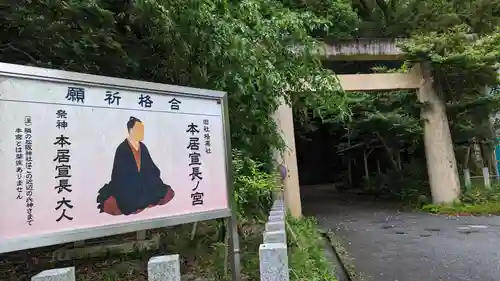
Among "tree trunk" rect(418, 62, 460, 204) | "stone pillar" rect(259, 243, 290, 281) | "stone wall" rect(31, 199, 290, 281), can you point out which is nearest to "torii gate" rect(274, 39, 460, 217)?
"tree trunk" rect(418, 62, 460, 204)

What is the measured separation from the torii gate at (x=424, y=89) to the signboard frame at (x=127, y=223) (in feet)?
23.0

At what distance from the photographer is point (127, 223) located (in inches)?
99.6

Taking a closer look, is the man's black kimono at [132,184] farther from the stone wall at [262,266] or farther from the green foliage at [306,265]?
the green foliage at [306,265]

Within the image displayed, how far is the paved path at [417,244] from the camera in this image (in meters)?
5.02

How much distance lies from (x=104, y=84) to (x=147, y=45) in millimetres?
1793

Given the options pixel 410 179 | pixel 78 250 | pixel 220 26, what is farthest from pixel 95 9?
pixel 410 179

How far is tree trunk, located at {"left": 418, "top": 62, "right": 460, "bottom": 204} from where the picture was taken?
10.2 metres

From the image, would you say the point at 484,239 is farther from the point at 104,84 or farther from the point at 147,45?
the point at 104,84

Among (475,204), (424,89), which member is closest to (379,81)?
(424,89)

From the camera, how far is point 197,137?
307 cm

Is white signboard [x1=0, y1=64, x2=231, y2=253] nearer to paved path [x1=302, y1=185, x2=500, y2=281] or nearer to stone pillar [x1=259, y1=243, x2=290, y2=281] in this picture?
stone pillar [x1=259, y1=243, x2=290, y2=281]

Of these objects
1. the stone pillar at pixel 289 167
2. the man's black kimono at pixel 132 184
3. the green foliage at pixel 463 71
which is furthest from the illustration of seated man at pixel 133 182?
the green foliage at pixel 463 71

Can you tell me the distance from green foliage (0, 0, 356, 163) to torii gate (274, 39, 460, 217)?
505cm

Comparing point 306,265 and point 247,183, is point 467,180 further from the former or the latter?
point 247,183
